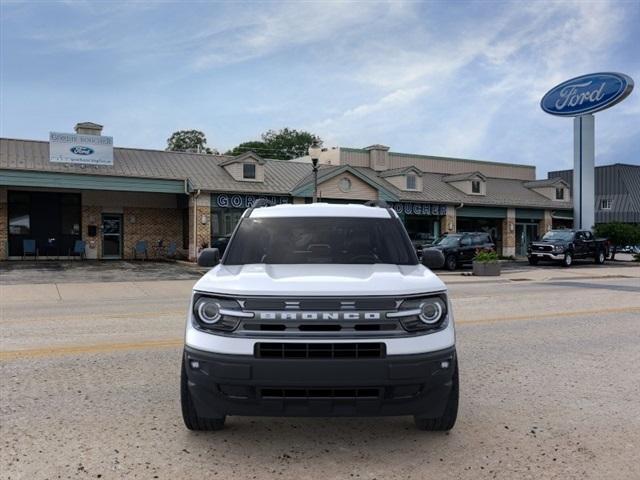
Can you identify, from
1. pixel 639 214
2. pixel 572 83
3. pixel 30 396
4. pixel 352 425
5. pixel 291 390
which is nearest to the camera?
pixel 291 390

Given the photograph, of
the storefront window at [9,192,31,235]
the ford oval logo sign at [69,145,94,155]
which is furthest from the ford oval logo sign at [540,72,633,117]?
the storefront window at [9,192,31,235]

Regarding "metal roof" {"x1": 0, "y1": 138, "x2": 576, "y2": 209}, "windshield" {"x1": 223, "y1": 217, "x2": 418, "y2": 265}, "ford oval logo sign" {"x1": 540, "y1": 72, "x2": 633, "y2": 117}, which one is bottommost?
"windshield" {"x1": 223, "y1": 217, "x2": 418, "y2": 265}

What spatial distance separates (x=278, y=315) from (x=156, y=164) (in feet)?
92.1

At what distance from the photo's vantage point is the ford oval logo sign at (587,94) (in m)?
32.4

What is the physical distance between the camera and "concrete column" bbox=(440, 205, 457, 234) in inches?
1384

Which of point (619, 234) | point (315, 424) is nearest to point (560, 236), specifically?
point (619, 234)

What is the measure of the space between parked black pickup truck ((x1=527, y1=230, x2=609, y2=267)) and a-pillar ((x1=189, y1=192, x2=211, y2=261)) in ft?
54.9

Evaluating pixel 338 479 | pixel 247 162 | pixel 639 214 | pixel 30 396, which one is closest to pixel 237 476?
pixel 338 479

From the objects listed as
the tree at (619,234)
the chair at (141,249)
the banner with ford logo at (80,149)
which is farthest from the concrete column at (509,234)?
the banner with ford logo at (80,149)

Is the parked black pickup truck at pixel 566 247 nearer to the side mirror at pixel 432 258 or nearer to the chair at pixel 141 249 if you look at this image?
the chair at pixel 141 249

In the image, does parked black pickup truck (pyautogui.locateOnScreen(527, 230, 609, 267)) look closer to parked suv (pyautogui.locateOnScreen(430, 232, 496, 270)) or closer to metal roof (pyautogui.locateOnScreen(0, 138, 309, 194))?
parked suv (pyautogui.locateOnScreen(430, 232, 496, 270))

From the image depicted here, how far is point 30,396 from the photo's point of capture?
5.25 m

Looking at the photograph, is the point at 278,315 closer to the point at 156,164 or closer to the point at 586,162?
the point at 156,164

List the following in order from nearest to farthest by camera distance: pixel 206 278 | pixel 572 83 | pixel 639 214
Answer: pixel 206 278 < pixel 572 83 < pixel 639 214
